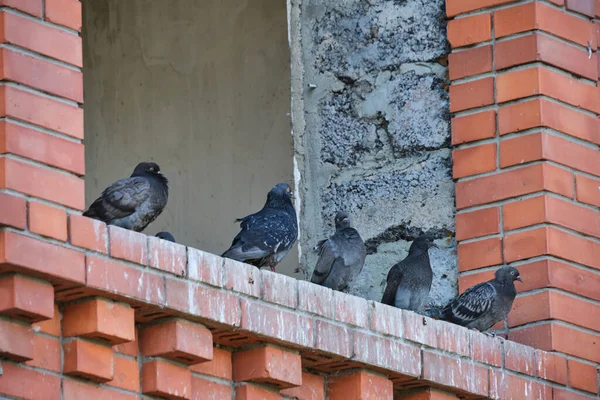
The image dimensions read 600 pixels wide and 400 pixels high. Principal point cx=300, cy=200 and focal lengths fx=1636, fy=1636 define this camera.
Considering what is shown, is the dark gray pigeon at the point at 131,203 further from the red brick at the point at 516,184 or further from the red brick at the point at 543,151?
the red brick at the point at 543,151

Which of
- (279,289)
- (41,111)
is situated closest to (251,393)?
(279,289)

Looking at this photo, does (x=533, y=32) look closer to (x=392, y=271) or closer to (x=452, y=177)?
(x=452, y=177)

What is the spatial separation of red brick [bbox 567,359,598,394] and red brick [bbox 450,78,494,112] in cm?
110

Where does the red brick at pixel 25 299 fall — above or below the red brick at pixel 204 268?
below

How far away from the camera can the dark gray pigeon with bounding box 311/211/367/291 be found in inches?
255

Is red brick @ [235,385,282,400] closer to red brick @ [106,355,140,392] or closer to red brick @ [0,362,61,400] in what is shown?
red brick @ [106,355,140,392]

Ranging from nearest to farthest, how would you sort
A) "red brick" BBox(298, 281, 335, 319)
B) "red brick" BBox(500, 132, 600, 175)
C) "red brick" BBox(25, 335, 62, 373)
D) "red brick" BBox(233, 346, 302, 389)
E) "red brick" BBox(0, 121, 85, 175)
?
"red brick" BBox(25, 335, 62, 373), "red brick" BBox(0, 121, 85, 175), "red brick" BBox(233, 346, 302, 389), "red brick" BBox(298, 281, 335, 319), "red brick" BBox(500, 132, 600, 175)

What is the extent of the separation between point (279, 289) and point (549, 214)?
138 cm

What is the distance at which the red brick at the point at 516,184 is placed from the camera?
6383 mm

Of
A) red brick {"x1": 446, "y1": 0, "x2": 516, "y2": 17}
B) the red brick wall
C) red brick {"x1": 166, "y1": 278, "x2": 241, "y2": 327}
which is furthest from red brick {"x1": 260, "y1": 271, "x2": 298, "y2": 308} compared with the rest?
red brick {"x1": 446, "y1": 0, "x2": 516, "y2": 17}

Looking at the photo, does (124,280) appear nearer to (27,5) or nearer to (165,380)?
(165,380)

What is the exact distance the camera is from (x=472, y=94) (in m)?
6.64

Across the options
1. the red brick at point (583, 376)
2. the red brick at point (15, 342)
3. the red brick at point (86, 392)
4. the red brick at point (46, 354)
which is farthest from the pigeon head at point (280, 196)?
the red brick at point (15, 342)

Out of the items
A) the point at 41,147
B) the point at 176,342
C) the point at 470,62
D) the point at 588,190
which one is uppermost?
the point at 470,62
